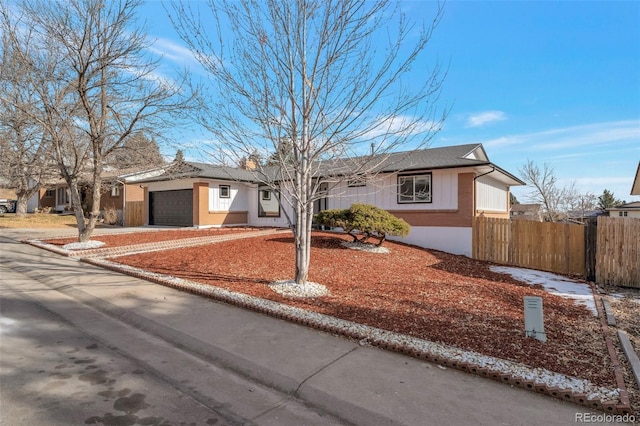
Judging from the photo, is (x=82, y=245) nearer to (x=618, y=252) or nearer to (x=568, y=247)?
(x=568, y=247)

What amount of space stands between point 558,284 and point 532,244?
277 centimetres

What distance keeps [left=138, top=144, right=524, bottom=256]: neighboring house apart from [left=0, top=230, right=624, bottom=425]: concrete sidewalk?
153 inches

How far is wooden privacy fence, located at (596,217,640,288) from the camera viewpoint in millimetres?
9039

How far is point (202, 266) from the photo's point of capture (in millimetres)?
8898

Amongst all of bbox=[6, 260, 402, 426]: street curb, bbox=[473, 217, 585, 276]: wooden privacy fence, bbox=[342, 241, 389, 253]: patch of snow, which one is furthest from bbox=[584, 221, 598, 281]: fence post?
bbox=[6, 260, 402, 426]: street curb

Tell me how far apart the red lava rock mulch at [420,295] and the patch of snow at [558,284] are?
373 mm

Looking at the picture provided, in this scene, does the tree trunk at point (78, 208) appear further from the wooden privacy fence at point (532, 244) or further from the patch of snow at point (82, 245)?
the wooden privacy fence at point (532, 244)

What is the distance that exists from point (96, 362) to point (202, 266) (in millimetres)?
5145

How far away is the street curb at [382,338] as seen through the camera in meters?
3.06

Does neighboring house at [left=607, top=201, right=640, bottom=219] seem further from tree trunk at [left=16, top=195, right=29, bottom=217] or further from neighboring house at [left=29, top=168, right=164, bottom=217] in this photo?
tree trunk at [left=16, top=195, right=29, bottom=217]

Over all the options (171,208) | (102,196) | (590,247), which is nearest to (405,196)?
(590,247)

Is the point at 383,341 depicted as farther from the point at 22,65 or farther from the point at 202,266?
the point at 22,65

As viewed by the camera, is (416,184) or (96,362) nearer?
(96,362)

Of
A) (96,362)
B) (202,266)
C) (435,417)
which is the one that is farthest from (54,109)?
(435,417)
